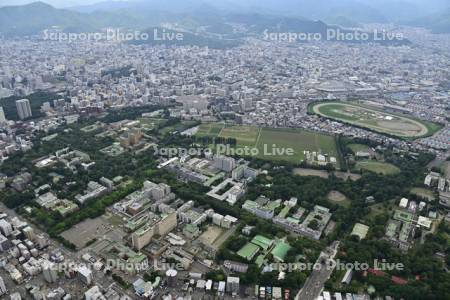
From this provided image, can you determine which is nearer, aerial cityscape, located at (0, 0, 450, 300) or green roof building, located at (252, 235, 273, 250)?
aerial cityscape, located at (0, 0, 450, 300)

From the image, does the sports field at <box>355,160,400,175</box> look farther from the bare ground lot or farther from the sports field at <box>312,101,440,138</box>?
the bare ground lot

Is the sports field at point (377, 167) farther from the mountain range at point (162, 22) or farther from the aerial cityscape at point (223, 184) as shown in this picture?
the mountain range at point (162, 22)

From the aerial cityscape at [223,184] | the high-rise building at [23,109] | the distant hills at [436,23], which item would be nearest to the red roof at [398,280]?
the aerial cityscape at [223,184]

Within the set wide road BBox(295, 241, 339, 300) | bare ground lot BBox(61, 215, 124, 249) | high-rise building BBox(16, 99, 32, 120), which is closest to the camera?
wide road BBox(295, 241, 339, 300)

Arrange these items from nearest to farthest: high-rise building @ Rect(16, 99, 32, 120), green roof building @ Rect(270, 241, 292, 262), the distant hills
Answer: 1. green roof building @ Rect(270, 241, 292, 262)
2. high-rise building @ Rect(16, 99, 32, 120)
3. the distant hills

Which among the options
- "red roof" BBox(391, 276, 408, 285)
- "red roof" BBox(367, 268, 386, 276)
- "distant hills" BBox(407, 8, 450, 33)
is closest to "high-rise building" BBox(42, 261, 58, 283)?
"red roof" BBox(367, 268, 386, 276)

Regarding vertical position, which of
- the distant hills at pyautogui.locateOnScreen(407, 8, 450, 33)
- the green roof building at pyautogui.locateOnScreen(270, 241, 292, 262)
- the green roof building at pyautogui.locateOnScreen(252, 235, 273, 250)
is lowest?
the green roof building at pyautogui.locateOnScreen(270, 241, 292, 262)

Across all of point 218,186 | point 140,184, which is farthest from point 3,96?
point 218,186
